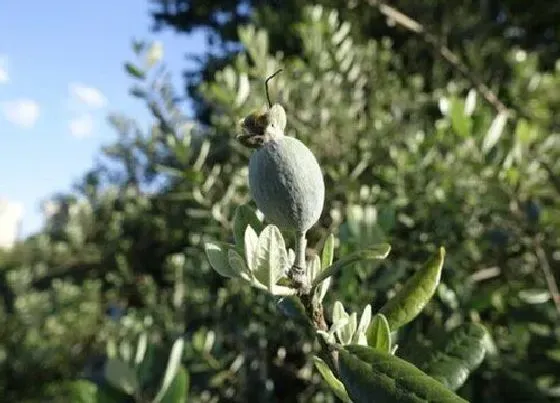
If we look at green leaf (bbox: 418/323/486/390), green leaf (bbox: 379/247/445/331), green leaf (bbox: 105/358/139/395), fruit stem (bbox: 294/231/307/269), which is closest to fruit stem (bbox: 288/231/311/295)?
fruit stem (bbox: 294/231/307/269)

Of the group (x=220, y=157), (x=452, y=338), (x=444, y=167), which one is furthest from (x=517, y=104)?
(x=452, y=338)

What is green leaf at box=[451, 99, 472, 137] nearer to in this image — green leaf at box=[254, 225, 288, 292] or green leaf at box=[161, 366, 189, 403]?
green leaf at box=[161, 366, 189, 403]

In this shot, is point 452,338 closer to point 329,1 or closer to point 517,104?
point 517,104

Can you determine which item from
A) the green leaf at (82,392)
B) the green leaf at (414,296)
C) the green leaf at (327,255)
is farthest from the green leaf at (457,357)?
the green leaf at (82,392)

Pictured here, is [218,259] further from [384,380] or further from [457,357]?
[457,357]

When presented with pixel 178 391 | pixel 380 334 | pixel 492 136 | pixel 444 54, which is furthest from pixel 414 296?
pixel 444 54

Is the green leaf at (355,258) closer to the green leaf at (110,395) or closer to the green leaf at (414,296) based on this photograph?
the green leaf at (414,296)

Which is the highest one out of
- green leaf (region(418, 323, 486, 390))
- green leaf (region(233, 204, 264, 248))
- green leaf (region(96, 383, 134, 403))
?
green leaf (region(233, 204, 264, 248))
